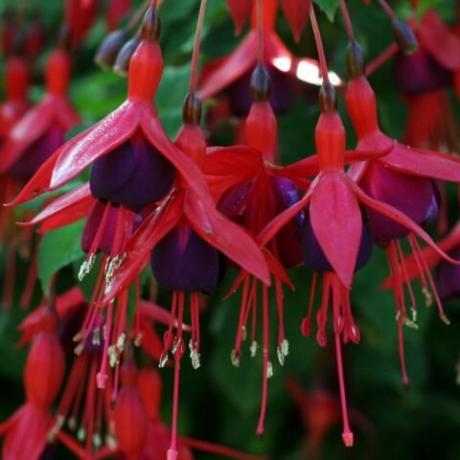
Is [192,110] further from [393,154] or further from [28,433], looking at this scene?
[28,433]

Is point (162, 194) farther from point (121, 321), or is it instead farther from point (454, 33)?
point (454, 33)

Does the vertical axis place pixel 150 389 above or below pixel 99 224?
below

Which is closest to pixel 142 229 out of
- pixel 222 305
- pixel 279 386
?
pixel 222 305

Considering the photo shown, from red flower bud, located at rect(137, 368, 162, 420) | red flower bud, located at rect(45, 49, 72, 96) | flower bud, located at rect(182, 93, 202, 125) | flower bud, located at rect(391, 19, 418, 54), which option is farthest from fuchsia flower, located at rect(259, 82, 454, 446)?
red flower bud, located at rect(45, 49, 72, 96)

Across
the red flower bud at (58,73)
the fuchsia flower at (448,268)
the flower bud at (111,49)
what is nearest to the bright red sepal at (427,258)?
the fuchsia flower at (448,268)

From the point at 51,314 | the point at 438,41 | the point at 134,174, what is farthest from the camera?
the point at 438,41

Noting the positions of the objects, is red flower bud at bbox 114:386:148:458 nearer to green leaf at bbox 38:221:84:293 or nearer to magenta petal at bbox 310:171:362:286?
green leaf at bbox 38:221:84:293

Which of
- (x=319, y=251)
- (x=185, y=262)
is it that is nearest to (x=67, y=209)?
(x=185, y=262)

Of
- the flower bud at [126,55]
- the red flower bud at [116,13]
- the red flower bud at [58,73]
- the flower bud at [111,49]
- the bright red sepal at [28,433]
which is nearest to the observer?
the flower bud at [126,55]

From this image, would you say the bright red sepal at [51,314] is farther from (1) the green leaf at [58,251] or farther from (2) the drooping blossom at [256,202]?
(2) the drooping blossom at [256,202]
